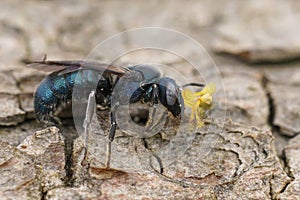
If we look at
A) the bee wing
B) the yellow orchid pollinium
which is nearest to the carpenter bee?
the bee wing

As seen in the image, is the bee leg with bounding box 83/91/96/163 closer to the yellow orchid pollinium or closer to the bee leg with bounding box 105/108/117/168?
the bee leg with bounding box 105/108/117/168

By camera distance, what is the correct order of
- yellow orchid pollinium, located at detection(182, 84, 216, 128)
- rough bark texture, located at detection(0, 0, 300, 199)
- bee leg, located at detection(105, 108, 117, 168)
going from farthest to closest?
yellow orchid pollinium, located at detection(182, 84, 216, 128) → bee leg, located at detection(105, 108, 117, 168) → rough bark texture, located at detection(0, 0, 300, 199)

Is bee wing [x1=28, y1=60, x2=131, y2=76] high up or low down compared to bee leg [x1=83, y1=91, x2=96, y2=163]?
up

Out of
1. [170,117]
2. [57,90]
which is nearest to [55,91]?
[57,90]

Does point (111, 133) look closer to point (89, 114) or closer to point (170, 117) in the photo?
point (89, 114)

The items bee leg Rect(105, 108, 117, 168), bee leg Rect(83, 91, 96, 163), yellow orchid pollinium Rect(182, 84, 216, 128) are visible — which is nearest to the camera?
bee leg Rect(105, 108, 117, 168)

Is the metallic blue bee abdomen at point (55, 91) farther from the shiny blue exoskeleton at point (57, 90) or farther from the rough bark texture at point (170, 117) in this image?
the rough bark texture at point (170, 117)

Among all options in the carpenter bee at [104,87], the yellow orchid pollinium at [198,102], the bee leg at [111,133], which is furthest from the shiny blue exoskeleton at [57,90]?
the yellow orchid pollinium at [198,102]
